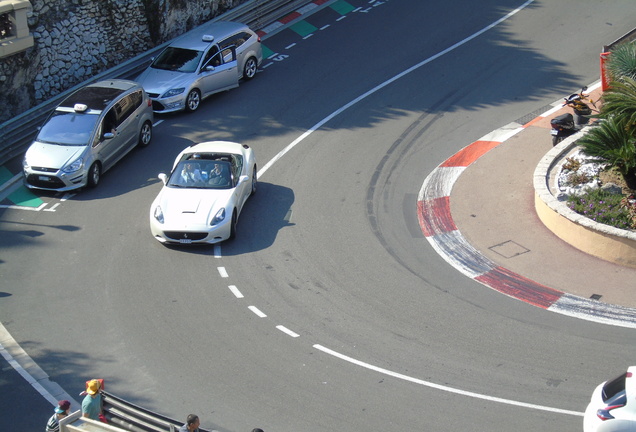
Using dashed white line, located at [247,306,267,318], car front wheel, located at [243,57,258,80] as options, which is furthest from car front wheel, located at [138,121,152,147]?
dashed white line, located at [247,306,267,318]

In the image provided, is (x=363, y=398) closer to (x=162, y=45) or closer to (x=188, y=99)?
(x=188, y=99)

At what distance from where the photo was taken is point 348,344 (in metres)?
14.1

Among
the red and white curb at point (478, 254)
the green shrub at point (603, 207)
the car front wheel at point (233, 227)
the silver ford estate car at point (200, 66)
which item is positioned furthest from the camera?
the silver ford estate car at point (200, 66)

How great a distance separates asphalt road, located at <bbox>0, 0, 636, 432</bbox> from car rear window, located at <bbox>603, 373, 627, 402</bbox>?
115cm

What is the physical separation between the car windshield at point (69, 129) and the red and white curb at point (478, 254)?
8.11 metres

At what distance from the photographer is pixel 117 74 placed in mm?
24422

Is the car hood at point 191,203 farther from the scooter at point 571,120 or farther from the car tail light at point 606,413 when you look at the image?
the car tail light at point 606,413

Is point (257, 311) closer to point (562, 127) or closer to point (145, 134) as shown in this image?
point (145, 134)

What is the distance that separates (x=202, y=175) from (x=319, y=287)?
13.4 feet

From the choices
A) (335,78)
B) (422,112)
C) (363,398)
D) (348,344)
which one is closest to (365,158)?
(422,112)

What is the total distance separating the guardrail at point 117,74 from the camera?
2106 centimetres

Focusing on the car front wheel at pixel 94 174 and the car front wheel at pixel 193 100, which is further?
the car front wheel at pixel 193 100

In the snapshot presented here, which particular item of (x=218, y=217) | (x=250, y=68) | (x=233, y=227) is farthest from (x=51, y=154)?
(x=250, y=68)

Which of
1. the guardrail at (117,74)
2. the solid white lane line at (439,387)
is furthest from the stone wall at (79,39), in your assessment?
the solid white lane line at (439,387)
